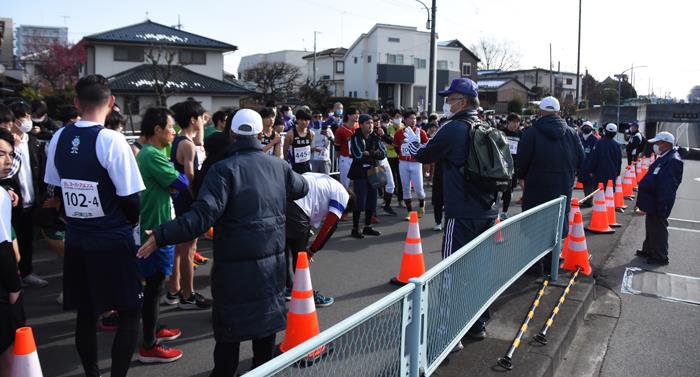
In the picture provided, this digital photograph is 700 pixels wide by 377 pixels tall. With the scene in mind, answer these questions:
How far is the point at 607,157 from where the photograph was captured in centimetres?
1124

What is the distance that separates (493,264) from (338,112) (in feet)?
40.6

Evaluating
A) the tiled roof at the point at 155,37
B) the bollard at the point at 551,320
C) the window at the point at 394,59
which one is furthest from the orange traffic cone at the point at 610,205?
the window at the point at 394,59

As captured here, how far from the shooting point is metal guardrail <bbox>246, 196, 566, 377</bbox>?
7.18ft

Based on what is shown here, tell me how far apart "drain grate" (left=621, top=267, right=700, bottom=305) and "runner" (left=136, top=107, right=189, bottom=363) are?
5449 mm

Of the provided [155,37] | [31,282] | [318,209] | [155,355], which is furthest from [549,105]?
[155,37]

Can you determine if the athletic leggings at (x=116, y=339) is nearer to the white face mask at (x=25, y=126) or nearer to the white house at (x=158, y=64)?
the white face mask at (x=25, y=126)

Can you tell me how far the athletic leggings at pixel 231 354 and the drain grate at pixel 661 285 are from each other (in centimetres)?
516

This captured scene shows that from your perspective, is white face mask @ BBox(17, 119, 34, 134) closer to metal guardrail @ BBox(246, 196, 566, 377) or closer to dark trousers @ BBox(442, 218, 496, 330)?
dark trousers @ BBox(442, 218, 496, 330)

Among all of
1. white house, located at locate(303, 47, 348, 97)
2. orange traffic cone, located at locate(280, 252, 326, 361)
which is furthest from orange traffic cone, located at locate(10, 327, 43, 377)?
white house, located at locate(303, 47, 348, 97)

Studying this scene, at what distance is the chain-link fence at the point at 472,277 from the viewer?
3.20m

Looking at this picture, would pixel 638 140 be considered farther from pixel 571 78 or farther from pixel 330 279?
pixel 571 78

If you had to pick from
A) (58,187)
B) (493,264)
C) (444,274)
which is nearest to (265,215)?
(444,274)

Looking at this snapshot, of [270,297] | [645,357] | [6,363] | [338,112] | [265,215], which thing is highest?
[338,112]

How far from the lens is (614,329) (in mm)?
5449
